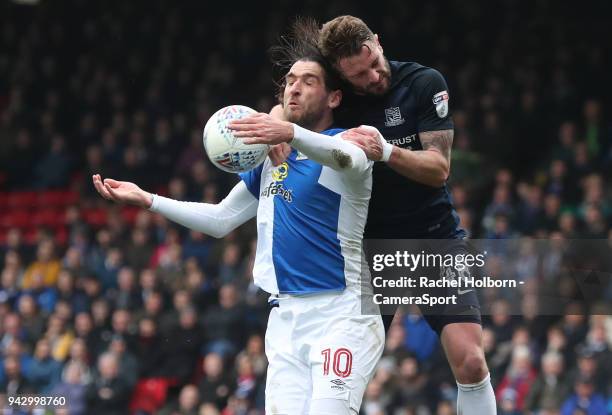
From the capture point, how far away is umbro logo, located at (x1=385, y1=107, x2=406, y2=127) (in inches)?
265

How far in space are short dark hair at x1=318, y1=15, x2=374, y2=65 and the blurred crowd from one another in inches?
227

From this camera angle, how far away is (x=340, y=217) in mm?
6238

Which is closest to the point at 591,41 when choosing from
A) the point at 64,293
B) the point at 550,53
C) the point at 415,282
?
the point at 550,53

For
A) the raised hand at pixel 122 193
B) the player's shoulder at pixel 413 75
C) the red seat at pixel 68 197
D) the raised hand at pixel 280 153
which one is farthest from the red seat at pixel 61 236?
the raised hand at pixel 280 153

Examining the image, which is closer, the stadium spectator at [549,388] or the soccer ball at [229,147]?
the soccer ball at [229,147]

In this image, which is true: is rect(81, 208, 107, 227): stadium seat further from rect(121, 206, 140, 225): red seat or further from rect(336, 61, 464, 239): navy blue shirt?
rect(336, 61, 464, 239): navy blue shirt

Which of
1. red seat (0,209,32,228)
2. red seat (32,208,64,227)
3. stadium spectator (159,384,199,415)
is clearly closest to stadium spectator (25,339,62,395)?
stadium spectator (159,384,199,415)

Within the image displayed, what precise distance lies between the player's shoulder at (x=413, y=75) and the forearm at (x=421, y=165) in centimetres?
48

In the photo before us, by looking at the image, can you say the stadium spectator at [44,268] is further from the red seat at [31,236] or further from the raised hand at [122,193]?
the raised hand at [122,193]

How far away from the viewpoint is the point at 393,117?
22.1 ft

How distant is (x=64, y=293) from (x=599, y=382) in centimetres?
804

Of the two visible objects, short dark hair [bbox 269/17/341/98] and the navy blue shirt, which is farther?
the navy blue shirt

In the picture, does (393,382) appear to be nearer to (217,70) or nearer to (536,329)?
(536,329)

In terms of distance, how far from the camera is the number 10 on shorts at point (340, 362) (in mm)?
5981
